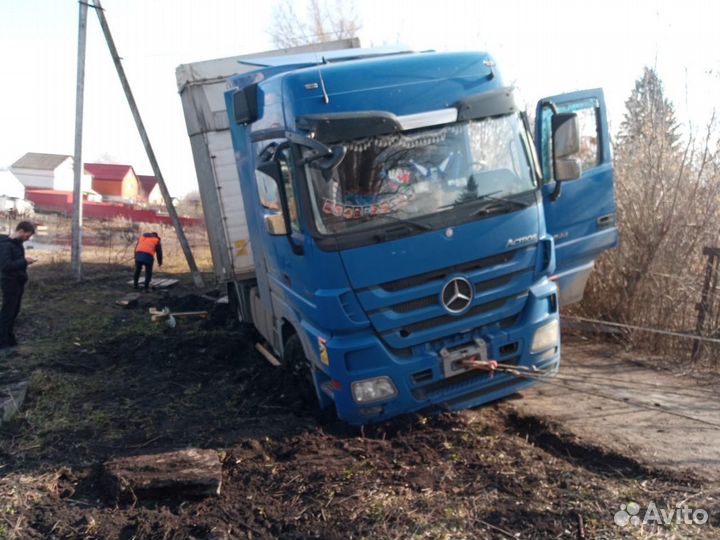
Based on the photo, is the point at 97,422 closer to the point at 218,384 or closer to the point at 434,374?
the point at 218,384

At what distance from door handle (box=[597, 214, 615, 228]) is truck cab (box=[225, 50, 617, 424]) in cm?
158

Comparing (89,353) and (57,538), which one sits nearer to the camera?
(57,538)

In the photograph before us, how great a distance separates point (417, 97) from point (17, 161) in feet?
251

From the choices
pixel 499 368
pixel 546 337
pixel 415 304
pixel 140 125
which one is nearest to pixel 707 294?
pixel 546 337

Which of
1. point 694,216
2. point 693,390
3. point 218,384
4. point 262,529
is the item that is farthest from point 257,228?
point 694,216

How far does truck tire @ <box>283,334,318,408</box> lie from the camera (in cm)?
608

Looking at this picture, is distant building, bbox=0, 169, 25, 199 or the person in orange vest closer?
the person in orange vest

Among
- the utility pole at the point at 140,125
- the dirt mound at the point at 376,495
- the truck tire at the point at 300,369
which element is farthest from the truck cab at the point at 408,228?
the utility pole at the point at 140,125

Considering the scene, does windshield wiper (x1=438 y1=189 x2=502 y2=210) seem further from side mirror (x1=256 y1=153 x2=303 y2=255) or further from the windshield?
side mirror (x1=256 y1=153 x2=303 y2=255)

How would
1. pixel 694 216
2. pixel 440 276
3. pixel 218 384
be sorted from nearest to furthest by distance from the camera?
pixel 440 276
pixel 218 384
pixel 694 216

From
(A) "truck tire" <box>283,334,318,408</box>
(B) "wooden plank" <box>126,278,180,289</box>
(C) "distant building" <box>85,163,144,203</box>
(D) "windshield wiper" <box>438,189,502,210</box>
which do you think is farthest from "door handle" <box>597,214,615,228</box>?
(C) "distant building" <box>85,163,144,203</box>

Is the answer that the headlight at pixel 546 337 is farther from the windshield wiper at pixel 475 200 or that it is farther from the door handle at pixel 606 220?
the door handle at pixel 606 220

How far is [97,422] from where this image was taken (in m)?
6.18

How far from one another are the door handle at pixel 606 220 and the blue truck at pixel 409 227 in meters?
1.42
